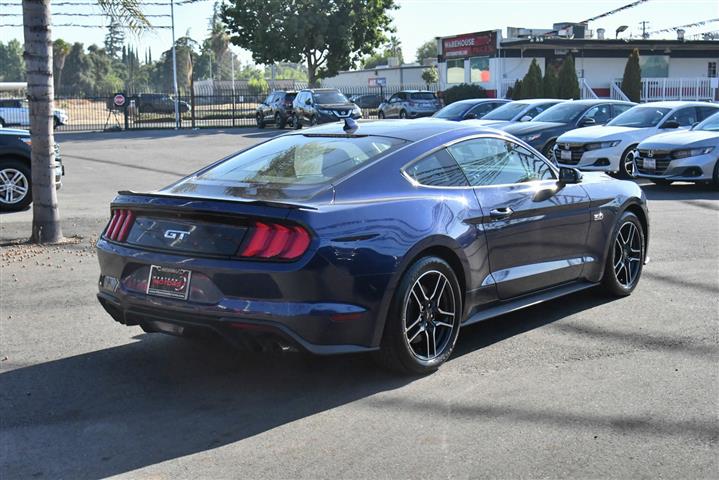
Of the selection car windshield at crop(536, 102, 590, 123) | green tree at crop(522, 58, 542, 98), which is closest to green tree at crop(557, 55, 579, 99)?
green tree at crop(522, 58, 542, 98)

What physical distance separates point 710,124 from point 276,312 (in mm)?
13892

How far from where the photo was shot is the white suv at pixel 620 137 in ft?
56.7

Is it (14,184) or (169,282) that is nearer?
(169,282)

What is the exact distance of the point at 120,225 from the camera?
5574mm

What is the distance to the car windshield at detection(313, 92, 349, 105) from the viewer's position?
117 feet

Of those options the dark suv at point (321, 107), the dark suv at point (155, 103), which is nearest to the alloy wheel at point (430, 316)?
the dark suv at point (321, 107)

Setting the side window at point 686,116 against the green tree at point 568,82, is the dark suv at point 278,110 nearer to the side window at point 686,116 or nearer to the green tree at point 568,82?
the green tree at point 568,82

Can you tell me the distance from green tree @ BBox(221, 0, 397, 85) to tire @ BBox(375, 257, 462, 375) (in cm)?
4511

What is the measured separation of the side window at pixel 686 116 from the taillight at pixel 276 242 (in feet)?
47.9

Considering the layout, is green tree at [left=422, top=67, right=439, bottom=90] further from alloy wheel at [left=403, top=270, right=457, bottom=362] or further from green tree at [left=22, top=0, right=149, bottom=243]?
alloy wheel at [left=403, top=270, right=457, bottom=362]

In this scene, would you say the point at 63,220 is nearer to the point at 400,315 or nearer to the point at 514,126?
the point at 400,315

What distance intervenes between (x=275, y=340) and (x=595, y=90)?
47.1 meters

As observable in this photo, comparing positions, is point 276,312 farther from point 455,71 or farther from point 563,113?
point 455,71

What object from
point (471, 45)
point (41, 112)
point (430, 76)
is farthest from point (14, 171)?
point (430, 76)
